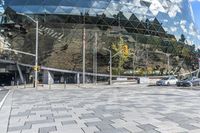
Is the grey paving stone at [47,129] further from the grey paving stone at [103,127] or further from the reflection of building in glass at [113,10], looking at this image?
the reflection of building in glass at [113,10]

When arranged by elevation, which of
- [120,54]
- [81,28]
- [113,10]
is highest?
[113,10]

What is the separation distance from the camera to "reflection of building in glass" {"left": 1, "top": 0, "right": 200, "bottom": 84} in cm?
7588

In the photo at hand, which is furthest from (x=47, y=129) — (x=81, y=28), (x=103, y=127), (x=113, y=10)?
(x=113, y=10)

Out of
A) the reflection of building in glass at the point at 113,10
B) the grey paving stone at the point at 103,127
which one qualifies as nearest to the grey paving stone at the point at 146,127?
the grey paving stone at the point at 103,127

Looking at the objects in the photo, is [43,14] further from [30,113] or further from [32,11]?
[30,113]

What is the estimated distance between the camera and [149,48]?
8544 cm

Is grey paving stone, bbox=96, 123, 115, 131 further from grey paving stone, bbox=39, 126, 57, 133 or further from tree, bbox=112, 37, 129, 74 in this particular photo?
tree, bbox=112, 37, 129, 74

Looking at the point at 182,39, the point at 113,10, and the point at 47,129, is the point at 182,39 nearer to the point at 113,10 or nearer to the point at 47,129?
the point at 113,10

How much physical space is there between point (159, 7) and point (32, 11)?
33.6 metres

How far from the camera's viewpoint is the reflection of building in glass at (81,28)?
75875mm

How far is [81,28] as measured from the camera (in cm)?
8056

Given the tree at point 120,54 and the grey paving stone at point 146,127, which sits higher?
the tree at point 120,54

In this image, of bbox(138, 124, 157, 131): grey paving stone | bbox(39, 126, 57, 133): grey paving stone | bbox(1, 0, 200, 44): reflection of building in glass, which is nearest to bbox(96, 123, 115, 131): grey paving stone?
bbox(138, 124, 157, 131): grey paving stone

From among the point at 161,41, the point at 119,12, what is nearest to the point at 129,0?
the point at 119,12
